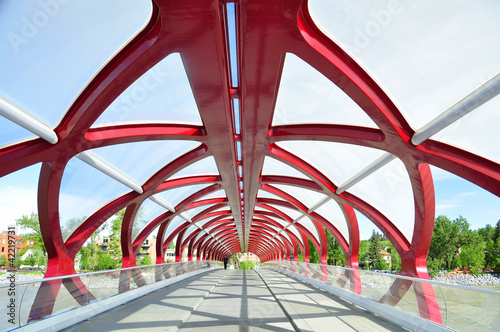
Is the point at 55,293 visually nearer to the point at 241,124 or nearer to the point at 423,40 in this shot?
the point at 241,124

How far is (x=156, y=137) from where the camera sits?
11.2m

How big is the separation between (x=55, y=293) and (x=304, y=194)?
1639 cm

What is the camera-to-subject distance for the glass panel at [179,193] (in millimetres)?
20906

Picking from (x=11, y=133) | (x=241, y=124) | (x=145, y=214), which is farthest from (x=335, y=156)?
(x=145, y=214)

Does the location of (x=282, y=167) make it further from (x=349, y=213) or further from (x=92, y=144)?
(x=92, y=144)

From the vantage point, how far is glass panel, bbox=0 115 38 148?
8203mm

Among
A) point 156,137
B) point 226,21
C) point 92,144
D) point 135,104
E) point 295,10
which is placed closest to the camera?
point 295,10

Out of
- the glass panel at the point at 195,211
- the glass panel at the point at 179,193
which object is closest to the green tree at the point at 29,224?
the glass panel at the point at 195,211

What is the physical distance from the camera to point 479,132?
8016mm

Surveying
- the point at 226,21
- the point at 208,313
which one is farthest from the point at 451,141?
the point at 208,313

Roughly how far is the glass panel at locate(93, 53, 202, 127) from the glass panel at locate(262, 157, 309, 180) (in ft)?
20.3

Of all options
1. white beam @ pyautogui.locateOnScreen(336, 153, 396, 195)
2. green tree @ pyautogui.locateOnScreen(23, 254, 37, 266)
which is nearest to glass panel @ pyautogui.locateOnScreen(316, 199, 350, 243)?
white beam @ pyautogui.locateOnScreen(336, 153, 396, 195)

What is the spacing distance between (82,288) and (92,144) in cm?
417

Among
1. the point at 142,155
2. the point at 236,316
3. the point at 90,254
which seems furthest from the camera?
the point at 90,254
